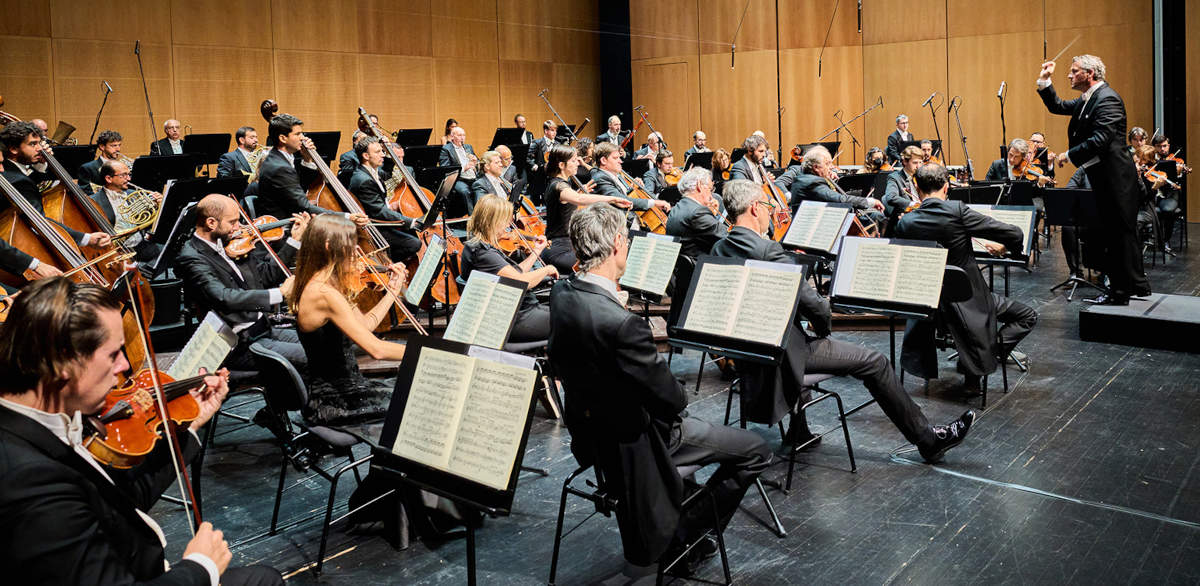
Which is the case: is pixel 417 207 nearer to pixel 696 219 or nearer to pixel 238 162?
pixel 238 162

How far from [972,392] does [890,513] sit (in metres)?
1.73

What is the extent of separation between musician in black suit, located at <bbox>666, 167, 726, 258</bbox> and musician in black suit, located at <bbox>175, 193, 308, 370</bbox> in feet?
6.98

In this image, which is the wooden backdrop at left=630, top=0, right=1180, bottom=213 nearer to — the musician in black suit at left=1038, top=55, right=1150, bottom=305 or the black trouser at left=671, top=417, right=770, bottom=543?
Answer: the musician in black suit at left=1038, top=55, right=1150, bottom=305

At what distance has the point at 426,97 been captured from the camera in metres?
14.3

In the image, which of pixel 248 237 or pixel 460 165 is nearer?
pixel 248 237

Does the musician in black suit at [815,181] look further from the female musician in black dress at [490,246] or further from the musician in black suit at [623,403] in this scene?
the musician in black suit at [623,403]

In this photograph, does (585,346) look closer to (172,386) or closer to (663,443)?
(663,443)

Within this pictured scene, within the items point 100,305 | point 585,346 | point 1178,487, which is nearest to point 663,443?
point 585,346

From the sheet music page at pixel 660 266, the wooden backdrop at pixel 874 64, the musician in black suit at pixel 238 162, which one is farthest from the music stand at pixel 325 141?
the wooden backdrop at pixel 874 64

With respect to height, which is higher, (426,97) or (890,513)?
(426,97)

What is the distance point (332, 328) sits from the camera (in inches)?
138

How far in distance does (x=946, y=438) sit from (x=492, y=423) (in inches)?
98.4

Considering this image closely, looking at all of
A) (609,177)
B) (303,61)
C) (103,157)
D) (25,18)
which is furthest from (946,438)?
(303,61)

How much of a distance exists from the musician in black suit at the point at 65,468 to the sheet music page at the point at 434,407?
669 mm
